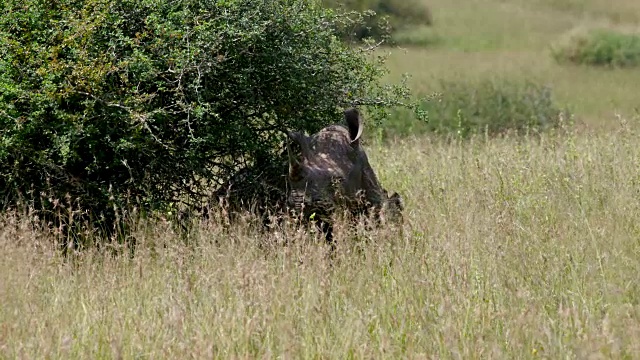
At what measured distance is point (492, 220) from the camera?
6172mm

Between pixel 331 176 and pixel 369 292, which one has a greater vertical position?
pixel 331 176

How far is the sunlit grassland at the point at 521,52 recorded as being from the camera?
20.7 meters

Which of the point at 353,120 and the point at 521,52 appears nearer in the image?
the point at 353,120

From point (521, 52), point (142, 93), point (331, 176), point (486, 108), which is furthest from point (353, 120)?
point (521, 52)

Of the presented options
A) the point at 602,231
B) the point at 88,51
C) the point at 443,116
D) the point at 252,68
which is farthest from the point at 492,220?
Answer: the point at 443,116

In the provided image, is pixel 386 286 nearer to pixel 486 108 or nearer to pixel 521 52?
pixel 486 108

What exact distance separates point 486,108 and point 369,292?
13.5m

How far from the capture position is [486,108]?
59.2ft

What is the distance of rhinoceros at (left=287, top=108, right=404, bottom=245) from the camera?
6.00m

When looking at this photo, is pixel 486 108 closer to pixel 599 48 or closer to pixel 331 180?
pixel 599 48

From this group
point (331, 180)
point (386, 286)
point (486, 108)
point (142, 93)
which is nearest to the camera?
point (386, 286)

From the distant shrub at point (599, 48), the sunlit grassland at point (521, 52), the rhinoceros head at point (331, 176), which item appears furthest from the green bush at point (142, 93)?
the distant shrub at point (599, 48)

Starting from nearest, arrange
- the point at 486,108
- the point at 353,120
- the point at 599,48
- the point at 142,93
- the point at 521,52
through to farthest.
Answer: the point at 142,93, the point at 353,120, the point at 486,108, the point at 599,48, the point at 521,52

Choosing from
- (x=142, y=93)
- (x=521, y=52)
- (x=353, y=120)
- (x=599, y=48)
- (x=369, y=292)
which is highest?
(x=142, y=93)
